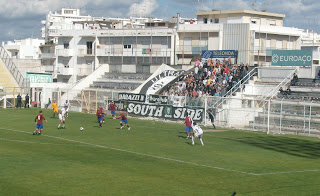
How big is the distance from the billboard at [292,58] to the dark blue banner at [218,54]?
643cm

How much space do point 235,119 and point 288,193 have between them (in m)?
25.6

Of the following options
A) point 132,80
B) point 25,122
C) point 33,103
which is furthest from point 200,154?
point 33,103

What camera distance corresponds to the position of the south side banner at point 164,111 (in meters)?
46.5

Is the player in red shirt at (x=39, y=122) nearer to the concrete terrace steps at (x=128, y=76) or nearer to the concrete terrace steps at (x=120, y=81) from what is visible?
the concrete terrace steps at (x=120, y=81)

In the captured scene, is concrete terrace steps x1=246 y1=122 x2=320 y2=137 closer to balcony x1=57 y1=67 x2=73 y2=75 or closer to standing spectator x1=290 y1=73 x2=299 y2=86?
standing spectator x1=290 y1=73 x2=299 y2=86

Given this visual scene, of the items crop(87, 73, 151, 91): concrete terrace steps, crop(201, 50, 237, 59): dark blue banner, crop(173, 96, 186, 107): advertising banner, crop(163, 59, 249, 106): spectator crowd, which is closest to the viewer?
crop(173, 96, 186, 107): advertising banner

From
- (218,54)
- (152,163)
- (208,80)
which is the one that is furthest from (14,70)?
(152,163)

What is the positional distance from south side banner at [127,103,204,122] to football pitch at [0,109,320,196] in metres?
6.58

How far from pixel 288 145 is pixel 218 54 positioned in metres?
28.2

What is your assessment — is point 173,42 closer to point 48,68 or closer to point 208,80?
point 208,80

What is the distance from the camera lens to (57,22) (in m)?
125

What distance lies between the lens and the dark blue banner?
194 ft

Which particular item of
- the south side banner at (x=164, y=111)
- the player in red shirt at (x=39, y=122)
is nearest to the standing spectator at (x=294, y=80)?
the south side banner at (x=164, y=111)

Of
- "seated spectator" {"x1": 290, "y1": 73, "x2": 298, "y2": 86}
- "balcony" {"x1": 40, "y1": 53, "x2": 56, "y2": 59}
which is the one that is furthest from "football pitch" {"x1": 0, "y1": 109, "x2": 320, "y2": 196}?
"balcony" {"x1": 40, "y1": 53, "x2": 56, "y2": 59}
